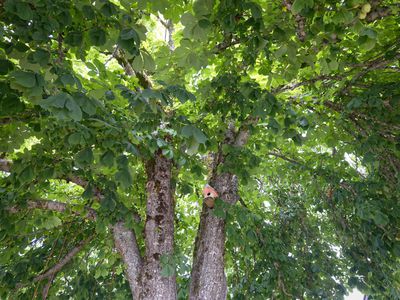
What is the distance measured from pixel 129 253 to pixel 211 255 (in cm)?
82

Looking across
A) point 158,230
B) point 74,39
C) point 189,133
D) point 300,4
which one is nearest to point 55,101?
point 74,39

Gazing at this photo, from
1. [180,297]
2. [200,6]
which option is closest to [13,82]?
[200,6]

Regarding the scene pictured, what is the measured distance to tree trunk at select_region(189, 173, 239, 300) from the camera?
10.3ft

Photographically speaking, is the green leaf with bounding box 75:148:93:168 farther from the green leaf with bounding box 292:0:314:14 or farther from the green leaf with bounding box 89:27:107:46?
the green leaf with bounding box 292:0:314:14

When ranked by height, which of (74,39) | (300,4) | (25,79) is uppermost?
(300,4)

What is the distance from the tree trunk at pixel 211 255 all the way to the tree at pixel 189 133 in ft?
0.05

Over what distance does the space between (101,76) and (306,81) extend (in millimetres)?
2157

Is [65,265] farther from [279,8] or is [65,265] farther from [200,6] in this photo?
[279,8]

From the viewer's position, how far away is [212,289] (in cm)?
312

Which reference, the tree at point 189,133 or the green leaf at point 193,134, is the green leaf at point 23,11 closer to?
the tree at point 189,133

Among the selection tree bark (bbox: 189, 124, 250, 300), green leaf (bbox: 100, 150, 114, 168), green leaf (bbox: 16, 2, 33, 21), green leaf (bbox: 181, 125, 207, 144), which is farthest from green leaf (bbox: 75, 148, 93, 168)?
tree bark (bbox: 189, 124, 250, 300)

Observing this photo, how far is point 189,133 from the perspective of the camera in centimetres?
196

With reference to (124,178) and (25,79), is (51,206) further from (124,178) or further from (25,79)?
(25,79)

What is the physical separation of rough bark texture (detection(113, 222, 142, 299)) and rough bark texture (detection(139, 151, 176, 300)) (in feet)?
0.31
